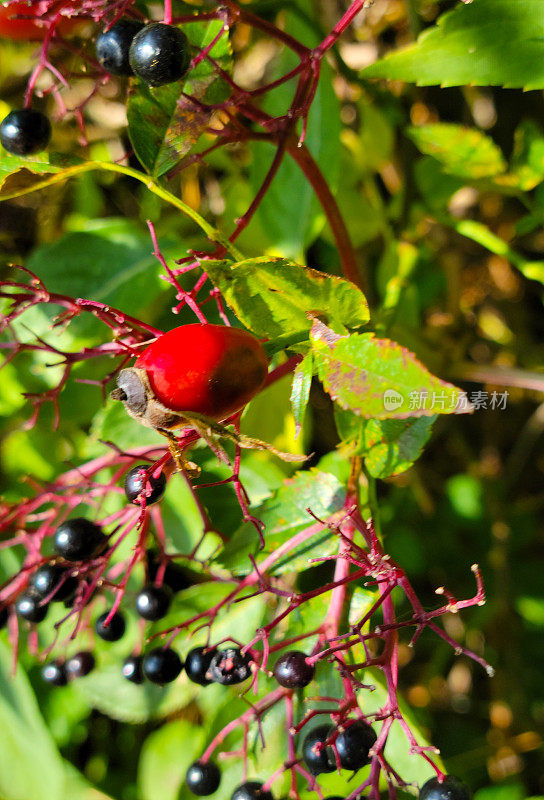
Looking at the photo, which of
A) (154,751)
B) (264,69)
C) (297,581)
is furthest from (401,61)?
(154,751)

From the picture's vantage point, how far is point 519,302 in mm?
1312

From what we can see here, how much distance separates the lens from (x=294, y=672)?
0.56 meters

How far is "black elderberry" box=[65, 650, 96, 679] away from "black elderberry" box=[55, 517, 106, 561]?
0.20m

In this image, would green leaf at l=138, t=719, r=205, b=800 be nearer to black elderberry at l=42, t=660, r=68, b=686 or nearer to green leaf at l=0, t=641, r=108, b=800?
green leaf at l=0, t=641, r=108, b=800

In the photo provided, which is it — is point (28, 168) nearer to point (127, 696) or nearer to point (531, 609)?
point (127, 696)

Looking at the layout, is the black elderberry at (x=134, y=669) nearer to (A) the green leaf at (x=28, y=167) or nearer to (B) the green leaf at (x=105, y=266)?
(B) the green leaf at (x=105, y=266)

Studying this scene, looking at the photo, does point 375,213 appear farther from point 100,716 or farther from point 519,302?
point 100,716

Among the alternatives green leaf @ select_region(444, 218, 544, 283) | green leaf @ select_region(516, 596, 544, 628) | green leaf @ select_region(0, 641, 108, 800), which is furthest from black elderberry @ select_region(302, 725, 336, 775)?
green leaf @ select_region(516, 596, 544, 628)

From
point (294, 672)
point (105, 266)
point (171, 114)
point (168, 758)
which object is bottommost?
point (168, 758)

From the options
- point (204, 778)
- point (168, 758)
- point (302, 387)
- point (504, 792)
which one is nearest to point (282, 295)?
point (302, 387)

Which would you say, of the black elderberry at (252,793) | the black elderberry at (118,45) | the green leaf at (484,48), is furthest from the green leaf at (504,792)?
the black elderberry at (118,45)

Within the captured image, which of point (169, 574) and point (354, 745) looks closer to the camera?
point (354, 745)

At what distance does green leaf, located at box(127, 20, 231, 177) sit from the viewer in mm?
604

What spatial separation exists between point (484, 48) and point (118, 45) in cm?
→ 34
